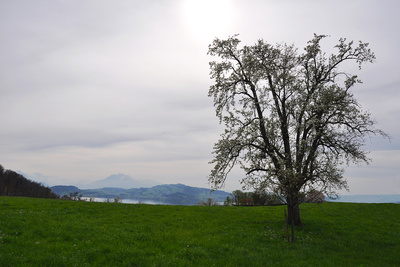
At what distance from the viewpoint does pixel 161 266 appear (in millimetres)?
12438

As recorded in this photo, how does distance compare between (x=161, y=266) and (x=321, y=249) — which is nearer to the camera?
(x=161, y=266)

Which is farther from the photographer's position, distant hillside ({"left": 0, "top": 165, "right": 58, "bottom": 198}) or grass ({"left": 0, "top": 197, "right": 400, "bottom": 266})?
distant hillside ({"left": 0, "top": 165, "right": 58, "bottom": 198})

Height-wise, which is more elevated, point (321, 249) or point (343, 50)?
point (343, 50)

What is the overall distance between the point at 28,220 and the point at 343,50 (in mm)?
34019

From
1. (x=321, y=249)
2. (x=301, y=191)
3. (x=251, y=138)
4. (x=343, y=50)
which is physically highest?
(x=343, y=50)

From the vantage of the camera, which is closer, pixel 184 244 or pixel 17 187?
pixel 184 244

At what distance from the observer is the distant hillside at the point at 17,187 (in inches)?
4463

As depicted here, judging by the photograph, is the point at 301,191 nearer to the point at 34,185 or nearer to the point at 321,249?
the point at 321,249

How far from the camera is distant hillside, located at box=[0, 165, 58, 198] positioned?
113m

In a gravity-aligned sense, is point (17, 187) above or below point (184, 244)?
below

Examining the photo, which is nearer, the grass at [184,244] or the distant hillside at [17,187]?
the grass at [184,244]

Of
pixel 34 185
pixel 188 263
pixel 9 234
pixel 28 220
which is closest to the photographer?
pixel 188 263

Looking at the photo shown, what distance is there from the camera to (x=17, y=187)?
119562 mm

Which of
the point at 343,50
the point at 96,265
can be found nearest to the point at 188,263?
the point at 96,265
